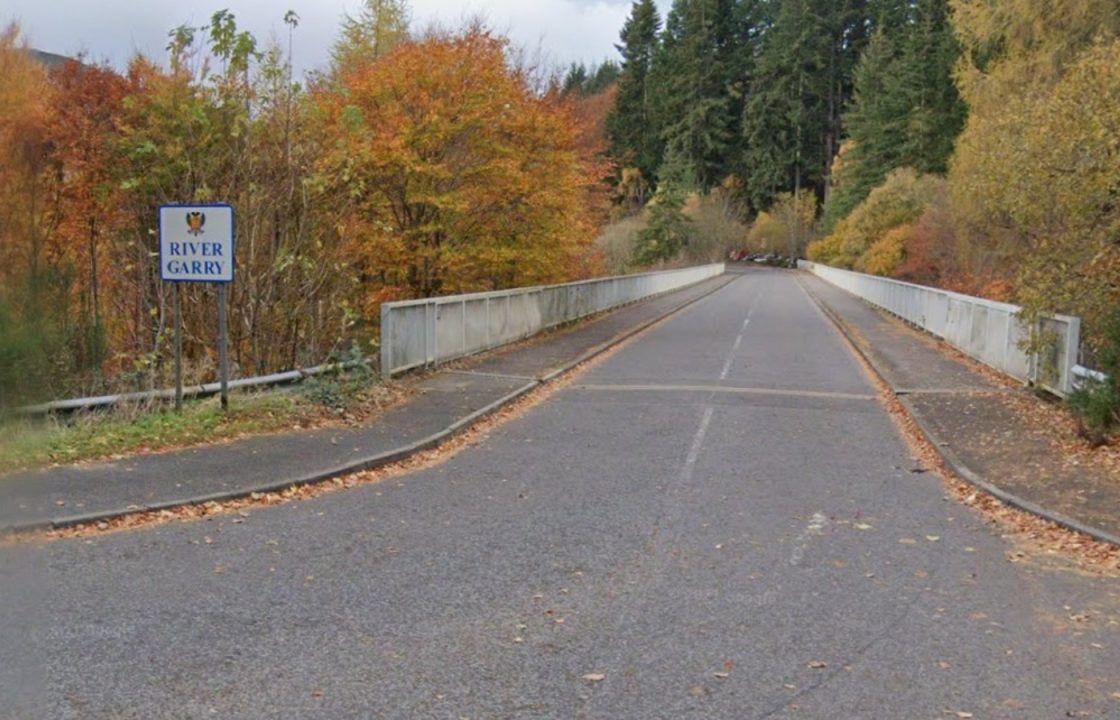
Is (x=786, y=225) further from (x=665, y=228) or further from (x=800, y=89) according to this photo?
(x=665, y=228)

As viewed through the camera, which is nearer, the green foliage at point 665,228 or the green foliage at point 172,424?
the green foliage at point 172,424

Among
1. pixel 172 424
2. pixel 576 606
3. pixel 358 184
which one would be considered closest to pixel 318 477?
pixel 172 424

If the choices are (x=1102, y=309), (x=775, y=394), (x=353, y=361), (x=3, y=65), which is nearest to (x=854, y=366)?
(x=775, y=394)

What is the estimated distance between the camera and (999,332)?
16.1m

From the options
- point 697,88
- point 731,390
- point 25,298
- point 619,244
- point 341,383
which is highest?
point 697,88

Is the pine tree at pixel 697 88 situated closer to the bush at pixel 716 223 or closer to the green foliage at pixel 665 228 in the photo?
the bush at pixel 716 223

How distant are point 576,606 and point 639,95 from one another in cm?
10362

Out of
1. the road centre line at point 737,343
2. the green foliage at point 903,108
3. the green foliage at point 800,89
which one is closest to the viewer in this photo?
the road centre line at point 737,343

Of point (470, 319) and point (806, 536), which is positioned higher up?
point (470, 319)

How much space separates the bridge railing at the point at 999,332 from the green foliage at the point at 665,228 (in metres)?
44.5

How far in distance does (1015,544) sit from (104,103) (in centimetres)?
2257

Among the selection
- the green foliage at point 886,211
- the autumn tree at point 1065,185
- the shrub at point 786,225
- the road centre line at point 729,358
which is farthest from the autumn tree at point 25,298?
the shrub at point 786,225

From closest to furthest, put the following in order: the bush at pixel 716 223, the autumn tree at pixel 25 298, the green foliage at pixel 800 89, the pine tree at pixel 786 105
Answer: the autumn tree at pixel 25 298 → the bush at pixel 716 223 → the green foliage at pixel 800 89 → the pine tree at pixel 786 105

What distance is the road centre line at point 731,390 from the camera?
14.2 metres
